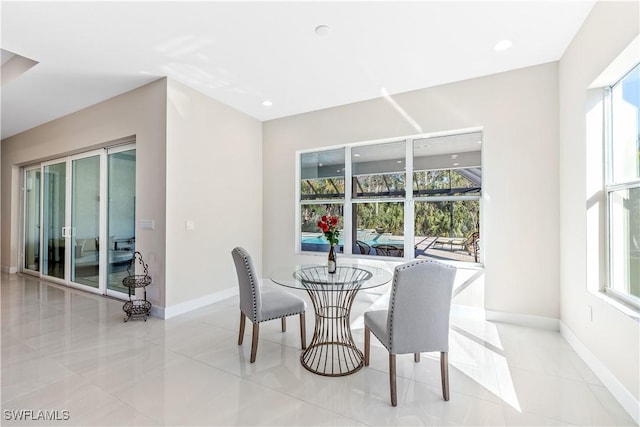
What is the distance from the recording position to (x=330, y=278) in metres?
2.43

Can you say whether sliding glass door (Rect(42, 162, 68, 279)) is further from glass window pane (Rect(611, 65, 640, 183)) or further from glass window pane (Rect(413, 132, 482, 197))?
glass window pane (Rect(611, 65, 640, 183))

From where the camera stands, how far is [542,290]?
3.15 meters

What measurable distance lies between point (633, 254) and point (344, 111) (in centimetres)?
351

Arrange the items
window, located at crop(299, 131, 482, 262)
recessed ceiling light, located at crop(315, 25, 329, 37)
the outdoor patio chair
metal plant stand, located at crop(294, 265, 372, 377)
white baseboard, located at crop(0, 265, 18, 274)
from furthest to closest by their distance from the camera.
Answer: white baseboard, located at crop(0, 265, 18, 274), the outdoor patio chair, window, located at crop(299, 131, 482, 262), recessed ceiling light, located at crop(315, 25, 329, 37), metal plant stand, located at crop(294, 265, 372, 377)

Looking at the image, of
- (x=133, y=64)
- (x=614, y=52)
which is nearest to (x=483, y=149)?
(x=614, y=52)

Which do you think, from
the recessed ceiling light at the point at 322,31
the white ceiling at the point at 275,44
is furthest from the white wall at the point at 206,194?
the recessed ceiling light at the point at 322,31

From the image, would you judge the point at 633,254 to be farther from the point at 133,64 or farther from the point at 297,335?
the point at 133,64

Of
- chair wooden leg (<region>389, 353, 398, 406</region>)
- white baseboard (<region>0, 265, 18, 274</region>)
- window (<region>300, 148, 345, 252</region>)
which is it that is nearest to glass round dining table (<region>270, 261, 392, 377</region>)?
chair wooden leg (<region>389, 353, 398, 406</region>)

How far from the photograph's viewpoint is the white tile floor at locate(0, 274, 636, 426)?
1.78 meters

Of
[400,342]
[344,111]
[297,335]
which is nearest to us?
[400,342]

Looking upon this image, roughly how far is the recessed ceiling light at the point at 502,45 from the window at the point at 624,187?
0.95 meters

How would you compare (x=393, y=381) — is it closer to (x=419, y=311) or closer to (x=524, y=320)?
(x=419, y=311)

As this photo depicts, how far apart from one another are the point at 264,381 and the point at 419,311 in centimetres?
128

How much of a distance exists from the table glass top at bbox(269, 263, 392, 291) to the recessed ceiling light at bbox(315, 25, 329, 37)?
2.22 metres
